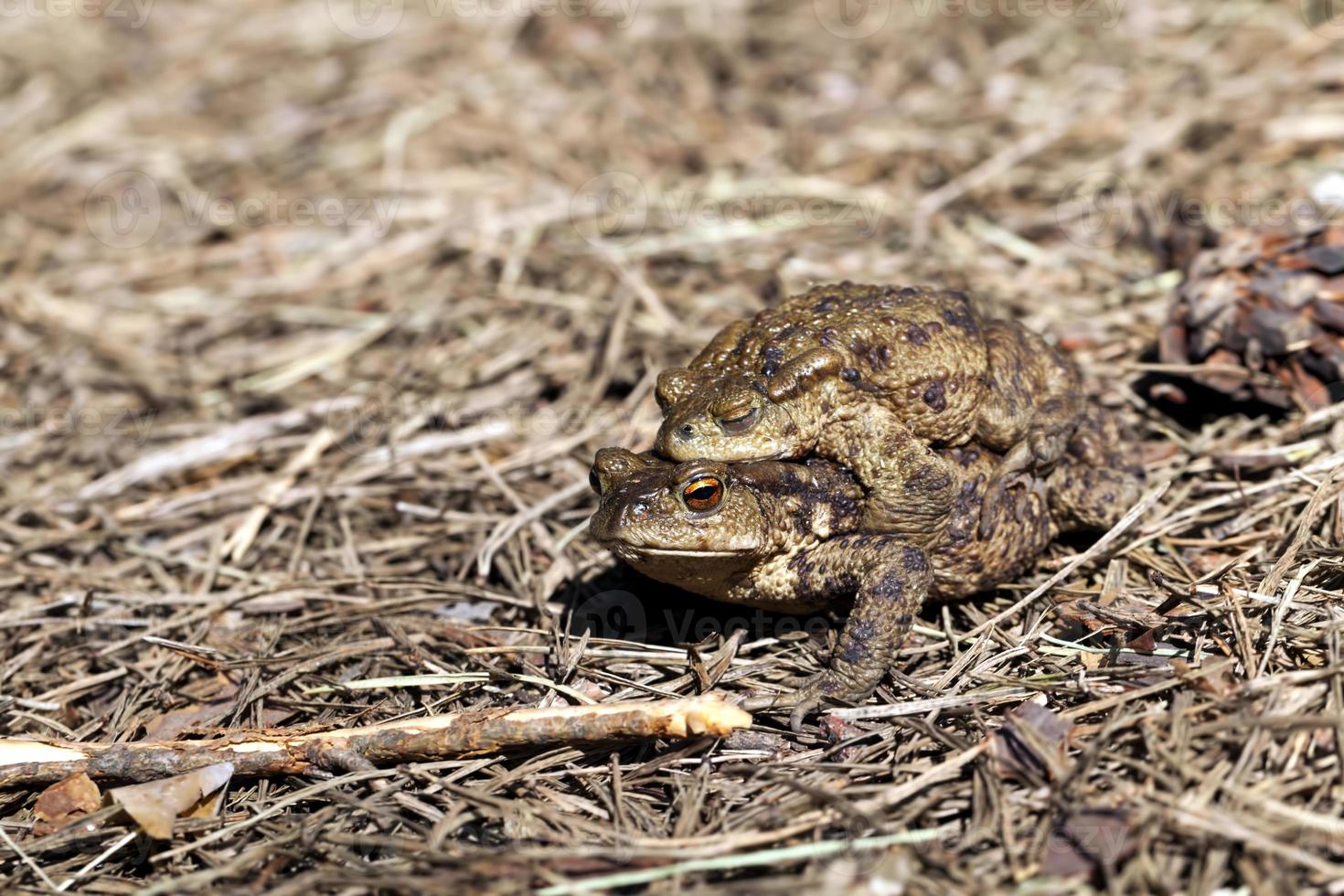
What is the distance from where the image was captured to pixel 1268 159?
593 cm

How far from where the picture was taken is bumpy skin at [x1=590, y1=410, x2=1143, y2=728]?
3318mm

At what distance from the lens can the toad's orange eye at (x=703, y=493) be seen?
3.31m

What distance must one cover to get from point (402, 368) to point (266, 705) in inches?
88.7

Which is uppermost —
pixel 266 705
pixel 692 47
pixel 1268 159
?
pixel 692 47

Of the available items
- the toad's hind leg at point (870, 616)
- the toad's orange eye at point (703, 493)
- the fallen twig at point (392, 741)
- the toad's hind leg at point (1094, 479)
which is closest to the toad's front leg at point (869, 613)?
the toad's hind leg at point (870, 616)

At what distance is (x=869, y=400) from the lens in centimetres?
346

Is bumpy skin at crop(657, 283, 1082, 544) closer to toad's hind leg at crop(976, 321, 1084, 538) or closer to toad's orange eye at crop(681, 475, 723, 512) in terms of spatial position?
toad's hind leg at crop(976, 321, 1084, 538)

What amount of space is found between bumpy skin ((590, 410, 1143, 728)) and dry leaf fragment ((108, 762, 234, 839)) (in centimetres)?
135

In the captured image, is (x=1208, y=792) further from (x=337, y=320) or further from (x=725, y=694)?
(x=337, y=320)

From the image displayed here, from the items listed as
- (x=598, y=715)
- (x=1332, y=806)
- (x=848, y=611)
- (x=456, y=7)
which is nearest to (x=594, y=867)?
(x=598, y=715)

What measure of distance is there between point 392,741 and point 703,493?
1202 mm

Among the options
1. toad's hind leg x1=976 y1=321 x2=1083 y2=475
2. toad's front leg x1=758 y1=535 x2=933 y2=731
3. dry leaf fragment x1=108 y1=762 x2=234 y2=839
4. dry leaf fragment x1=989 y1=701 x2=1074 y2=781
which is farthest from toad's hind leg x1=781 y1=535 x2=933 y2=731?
dry leaf fragment x1=108 y1=762 x2=234 y2=839

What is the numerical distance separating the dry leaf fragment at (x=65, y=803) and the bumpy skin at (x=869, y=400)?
2038 millimetres

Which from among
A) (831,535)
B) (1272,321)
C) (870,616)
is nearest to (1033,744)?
(870,616)
